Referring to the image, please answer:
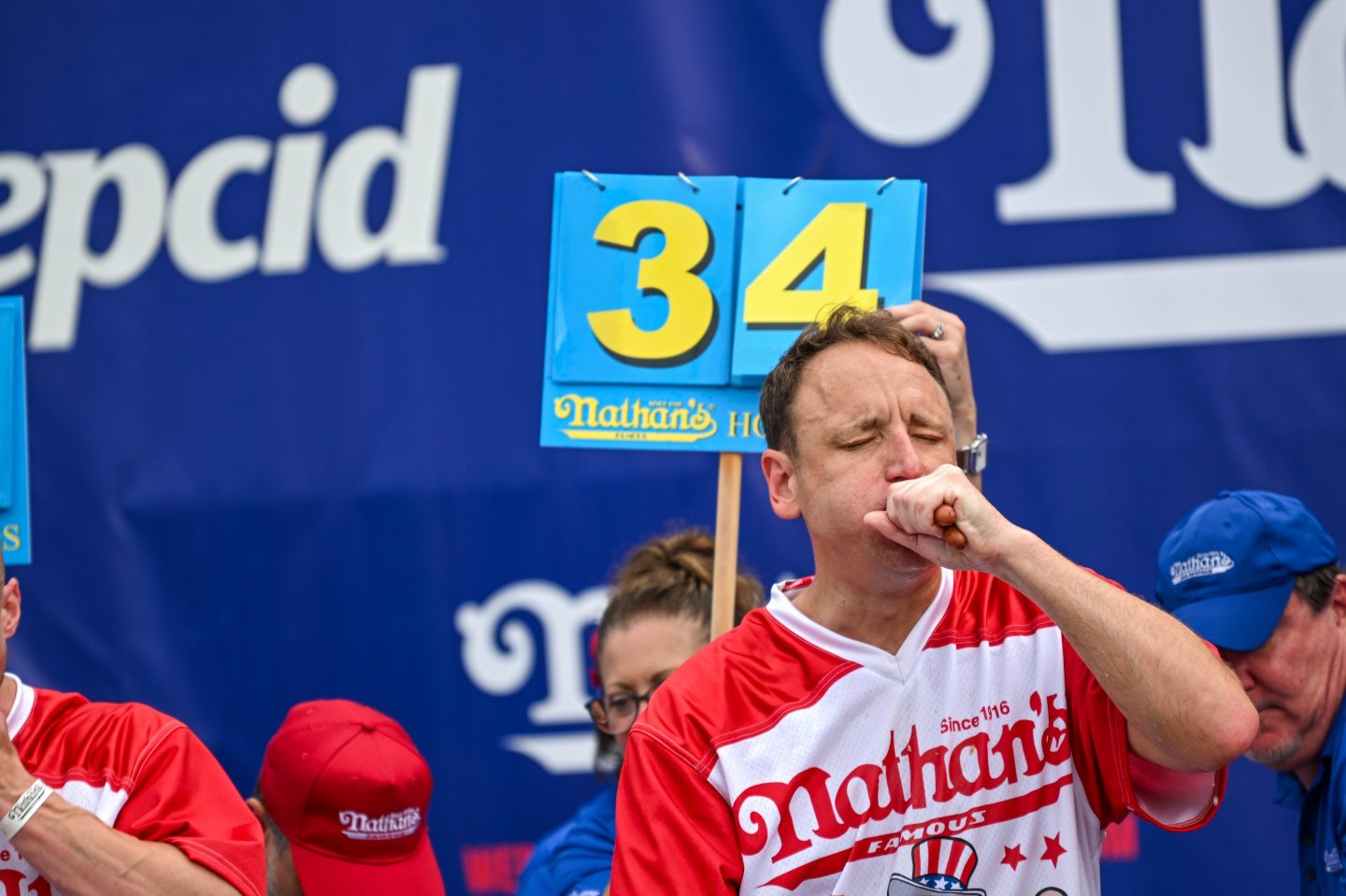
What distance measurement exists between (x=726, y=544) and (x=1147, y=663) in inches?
32.5

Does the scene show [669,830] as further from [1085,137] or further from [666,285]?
[1085,137]

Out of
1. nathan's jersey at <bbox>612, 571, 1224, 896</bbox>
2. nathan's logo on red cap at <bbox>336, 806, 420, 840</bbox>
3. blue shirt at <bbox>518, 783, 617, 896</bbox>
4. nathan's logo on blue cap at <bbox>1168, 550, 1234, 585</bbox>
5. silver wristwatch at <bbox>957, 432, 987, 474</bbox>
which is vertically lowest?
blue shirt at <bbox>518, 783, 617, 896</bbox>

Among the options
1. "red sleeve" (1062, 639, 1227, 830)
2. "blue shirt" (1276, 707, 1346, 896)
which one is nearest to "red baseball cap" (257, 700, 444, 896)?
"red sleeve" (1062, 639, 1227, 830)

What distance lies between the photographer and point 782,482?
1.96 meters

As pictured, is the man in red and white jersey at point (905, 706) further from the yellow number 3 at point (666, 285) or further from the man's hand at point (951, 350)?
the yellow number 3 at point (666, 285)

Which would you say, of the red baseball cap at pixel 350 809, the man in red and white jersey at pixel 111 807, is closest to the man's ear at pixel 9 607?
the man in red and white jersey at pixel 111 807

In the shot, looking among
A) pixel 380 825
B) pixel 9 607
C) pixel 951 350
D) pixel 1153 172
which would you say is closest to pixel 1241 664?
pixel 951 350

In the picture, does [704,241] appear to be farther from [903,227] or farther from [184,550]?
[184,550]

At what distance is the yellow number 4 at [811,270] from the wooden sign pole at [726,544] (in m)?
0.23

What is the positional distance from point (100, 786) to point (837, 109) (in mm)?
2197

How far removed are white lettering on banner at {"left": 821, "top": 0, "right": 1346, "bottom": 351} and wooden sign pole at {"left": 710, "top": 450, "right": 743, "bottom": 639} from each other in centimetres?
127

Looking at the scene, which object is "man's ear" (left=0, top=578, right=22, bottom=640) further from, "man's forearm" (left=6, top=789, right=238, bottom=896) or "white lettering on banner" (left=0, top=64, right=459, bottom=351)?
"white lettering on banner" (left=0, top=64, right=459, bottom=351)

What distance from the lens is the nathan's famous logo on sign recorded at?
2432 mm

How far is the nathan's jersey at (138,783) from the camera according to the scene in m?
2.04
